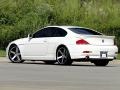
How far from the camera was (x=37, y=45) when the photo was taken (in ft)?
73.6

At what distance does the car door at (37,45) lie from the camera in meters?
22.2

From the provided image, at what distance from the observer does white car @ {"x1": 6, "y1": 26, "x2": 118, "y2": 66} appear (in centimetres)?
2102

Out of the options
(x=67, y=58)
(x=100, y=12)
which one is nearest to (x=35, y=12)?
(x=100, y=12)

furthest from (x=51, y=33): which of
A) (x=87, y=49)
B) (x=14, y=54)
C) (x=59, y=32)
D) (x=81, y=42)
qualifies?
(x=87, y=49)

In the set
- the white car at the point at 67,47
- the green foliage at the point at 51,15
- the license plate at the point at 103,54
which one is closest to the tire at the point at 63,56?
the white car at the point at 67,47

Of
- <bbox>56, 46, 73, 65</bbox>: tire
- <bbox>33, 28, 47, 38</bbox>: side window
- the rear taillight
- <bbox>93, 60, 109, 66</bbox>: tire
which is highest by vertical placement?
<bbox>33, 28, 47, 38</bbox>: side window

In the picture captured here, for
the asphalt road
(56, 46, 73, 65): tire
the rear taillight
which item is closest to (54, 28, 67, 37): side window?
(56, 46, 73, 65): tire

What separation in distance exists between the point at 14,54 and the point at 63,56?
2630 mm

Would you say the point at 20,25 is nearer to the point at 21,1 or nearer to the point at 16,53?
the point at 21,1

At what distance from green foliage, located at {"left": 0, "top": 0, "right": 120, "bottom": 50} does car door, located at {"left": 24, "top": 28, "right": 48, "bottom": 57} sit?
27.0 feet

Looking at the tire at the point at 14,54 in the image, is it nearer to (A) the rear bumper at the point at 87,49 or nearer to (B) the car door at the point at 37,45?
(B) the car door at the point at 37,45

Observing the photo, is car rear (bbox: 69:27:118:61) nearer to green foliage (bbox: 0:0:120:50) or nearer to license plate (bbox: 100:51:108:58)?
license plate (bbox: 100:51:108:58)

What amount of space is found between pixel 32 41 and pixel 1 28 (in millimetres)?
9691

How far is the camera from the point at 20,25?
105 feet
